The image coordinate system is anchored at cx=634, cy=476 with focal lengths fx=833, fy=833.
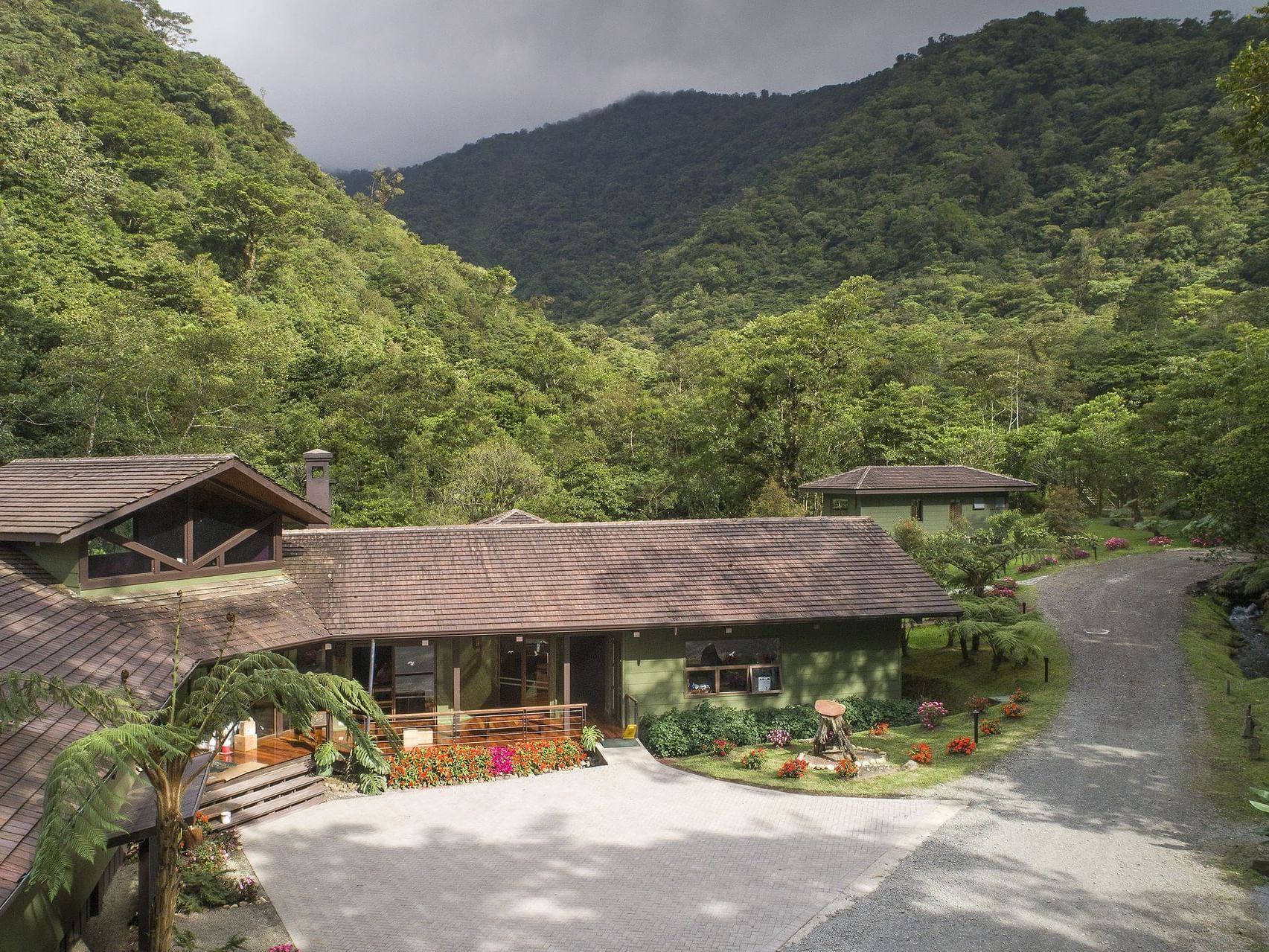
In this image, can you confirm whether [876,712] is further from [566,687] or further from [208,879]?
[208,879]

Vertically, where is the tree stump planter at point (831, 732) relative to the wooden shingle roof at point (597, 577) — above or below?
below

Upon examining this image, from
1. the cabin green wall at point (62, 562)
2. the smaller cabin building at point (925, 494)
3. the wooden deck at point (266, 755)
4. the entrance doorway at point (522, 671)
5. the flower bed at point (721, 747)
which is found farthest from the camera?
the smaller cabin building at point (925, 494)

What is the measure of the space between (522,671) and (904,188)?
316 feet

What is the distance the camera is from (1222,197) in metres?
70.9

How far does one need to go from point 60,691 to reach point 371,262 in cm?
5880

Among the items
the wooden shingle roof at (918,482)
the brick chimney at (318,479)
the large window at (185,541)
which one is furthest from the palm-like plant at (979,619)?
the large window at (185,541)

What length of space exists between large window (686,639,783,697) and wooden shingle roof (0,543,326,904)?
736 centimetres

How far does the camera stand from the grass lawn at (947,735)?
14.1 metres

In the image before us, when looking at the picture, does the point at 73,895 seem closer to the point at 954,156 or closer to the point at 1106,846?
the point at 1106,846

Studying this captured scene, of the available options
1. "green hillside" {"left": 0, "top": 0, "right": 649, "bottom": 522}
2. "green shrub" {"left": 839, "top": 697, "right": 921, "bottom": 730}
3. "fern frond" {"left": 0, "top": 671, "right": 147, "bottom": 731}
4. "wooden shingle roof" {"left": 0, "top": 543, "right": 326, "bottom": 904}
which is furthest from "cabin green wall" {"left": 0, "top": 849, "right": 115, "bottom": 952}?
"green hillside" {"left": 0, "top": 0, "right": 649, "bottom": 522}

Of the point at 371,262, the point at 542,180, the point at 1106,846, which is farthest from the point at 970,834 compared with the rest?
the point at 542,180

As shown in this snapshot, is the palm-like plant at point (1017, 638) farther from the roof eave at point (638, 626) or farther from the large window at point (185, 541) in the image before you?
the large window at point (185, 541)

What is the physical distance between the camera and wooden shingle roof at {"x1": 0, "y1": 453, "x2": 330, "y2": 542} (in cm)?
1206

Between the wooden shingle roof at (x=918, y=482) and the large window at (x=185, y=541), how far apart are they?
24578mm
